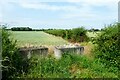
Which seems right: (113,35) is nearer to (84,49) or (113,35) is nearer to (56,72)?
(84,49)

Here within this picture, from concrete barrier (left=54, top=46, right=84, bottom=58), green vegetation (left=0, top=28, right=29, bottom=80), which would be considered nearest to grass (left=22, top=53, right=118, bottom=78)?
concrete barrier (left=54, top=46, right=84, bottom=58)

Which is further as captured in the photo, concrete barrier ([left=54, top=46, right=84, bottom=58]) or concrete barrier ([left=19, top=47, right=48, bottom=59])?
concrete barrier ([left=54, top=46, right=84, bottom=58])

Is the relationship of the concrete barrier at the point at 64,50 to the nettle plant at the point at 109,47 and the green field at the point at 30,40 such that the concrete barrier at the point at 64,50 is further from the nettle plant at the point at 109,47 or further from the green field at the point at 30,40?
the green field at the point at 30,40

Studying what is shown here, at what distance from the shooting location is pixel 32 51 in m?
10.0

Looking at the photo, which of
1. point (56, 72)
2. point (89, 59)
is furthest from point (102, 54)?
point (56, 72)

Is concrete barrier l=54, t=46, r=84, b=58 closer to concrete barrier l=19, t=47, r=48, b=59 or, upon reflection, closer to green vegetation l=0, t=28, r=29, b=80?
concrete barrier l=19, t=47, r=48, b=59

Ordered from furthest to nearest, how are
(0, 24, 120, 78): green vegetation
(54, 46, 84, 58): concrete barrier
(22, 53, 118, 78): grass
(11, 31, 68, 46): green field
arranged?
(11, 31, 68, 46): green field < (54, 46, 84, 58): concrete barrier < (22, 53, 118, 78): grass < (0, 24, 120, 78): green vegetation

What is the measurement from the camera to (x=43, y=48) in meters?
10.3

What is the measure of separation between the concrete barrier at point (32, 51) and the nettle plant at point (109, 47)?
1.62 m

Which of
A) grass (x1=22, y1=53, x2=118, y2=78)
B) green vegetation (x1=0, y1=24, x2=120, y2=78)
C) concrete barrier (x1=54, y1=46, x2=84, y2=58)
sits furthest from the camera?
concrete barrier (x1=54, y1=46, x2=84, y2=58)

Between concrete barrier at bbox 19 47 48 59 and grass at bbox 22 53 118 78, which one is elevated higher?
concrete barrier at bbox 19 47 48 59

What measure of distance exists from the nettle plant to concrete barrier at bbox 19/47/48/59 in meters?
1.62

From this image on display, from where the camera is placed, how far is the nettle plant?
397 inches

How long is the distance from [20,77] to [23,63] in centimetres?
87
